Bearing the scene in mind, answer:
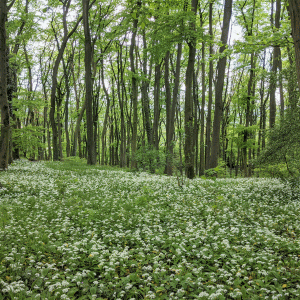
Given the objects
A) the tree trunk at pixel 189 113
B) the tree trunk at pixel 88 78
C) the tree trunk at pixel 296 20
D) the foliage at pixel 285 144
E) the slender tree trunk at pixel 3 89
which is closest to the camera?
the tree trunk at pixel 296 20

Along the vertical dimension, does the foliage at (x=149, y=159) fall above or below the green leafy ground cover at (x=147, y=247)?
above

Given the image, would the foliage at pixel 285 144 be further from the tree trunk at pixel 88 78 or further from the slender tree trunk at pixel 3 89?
the tree trunk at pixel 88 78

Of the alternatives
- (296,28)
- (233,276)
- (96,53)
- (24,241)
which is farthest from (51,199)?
(96,53)

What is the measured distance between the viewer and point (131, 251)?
4.26 m

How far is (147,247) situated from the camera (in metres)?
4.41

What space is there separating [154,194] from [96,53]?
61.8ft

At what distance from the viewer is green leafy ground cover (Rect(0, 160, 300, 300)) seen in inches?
129

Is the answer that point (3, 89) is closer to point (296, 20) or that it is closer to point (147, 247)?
point (147, 247)

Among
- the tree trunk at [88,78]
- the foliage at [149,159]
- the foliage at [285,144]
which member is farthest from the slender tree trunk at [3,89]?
the foliage at [285,144]

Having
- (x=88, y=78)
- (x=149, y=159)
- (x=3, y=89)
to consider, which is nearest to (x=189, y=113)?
(x=149, y=159)

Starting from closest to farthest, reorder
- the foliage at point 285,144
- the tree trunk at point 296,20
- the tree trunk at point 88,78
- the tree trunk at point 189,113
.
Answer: the tree trunk at point 296,20
the foliage at point 285,144
the tree trunk at point 189,113
the tree trunk at point 88,78

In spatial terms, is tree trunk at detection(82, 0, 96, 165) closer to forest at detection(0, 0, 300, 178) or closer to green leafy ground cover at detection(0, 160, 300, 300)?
forest at detection(0, 0, 300, 178)

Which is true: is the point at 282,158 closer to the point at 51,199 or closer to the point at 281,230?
the point at 281,230

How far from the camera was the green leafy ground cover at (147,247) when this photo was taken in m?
3.28
